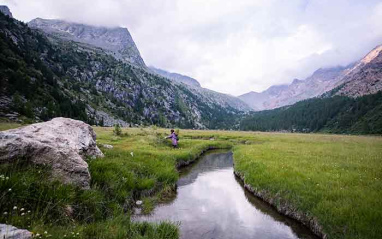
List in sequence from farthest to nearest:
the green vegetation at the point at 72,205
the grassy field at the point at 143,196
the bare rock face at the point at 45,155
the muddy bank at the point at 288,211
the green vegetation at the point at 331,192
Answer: the muddy bank at the point at 288,211
the green vegetation at the point at 331,192
the bare rock face at the point at 45,155
the grassy field at the point at 143,196
the green vegetation at the point at 72,205

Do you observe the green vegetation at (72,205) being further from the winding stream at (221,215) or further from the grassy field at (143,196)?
the winding stream at (221,215)

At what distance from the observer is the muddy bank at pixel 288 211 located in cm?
1090

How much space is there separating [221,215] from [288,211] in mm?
4021

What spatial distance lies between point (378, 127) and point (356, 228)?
166m

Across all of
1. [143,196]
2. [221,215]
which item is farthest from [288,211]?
[143,196]

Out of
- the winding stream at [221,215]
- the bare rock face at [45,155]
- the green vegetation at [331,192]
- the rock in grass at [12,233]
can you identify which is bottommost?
the winding stream at [221,215]

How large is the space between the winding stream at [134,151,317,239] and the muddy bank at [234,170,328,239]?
0.32 m

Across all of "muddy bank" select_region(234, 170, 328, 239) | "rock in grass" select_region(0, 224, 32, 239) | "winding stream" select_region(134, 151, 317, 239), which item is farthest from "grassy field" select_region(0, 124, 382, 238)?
"winding stream" select_region(134, 151, 317, 239)

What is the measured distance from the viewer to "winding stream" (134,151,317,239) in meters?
10.9

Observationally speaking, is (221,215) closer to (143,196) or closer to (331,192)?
(143,196)

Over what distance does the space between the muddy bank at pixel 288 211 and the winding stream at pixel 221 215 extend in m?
0.32

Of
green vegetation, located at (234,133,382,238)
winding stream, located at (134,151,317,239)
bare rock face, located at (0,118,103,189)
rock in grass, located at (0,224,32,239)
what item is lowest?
winding stream, located at (134,151,317,239)

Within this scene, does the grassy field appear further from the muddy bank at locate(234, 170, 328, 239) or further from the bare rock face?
the bare rock face

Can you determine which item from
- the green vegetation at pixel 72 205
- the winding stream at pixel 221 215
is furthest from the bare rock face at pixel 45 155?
the winding stream at pixel 221 215
